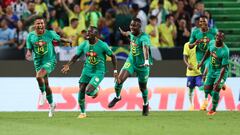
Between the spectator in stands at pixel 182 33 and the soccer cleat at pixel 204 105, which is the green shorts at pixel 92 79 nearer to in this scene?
the soccer cleat at pixel 204 105

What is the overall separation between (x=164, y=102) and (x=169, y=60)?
4.80 feet

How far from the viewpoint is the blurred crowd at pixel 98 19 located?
27.9m

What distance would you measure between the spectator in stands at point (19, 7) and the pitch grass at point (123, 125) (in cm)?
759

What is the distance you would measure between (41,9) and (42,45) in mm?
7405

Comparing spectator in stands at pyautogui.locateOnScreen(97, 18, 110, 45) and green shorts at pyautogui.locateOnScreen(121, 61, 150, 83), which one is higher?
green shorts at pyautogui.locateOnScreen(121, 61, 150, 83)

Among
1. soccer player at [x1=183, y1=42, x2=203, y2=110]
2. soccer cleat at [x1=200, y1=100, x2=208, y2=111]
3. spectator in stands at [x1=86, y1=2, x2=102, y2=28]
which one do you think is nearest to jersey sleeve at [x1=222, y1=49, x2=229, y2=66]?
soccer cleat at [x1=200, y1=100, x2=208, y2=111]

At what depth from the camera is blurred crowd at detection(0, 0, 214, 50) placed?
91.5 feet

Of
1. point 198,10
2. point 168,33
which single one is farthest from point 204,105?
point 198,10

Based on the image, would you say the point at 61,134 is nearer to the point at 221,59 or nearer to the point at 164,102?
the point at 221,59

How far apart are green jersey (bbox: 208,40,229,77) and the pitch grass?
4.04 ft

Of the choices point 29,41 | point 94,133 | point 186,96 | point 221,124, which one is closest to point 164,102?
point 186,96

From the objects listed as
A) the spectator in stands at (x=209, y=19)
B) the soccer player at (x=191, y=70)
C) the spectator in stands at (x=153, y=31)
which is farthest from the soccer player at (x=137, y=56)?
the spectator in stands at (x=209, y=19)

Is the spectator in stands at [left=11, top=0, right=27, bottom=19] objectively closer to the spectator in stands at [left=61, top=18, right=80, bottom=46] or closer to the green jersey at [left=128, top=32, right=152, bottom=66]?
the spectator in stands at [left=61, top=18, right=80, bottom=46]

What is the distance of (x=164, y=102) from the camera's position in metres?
27.0
